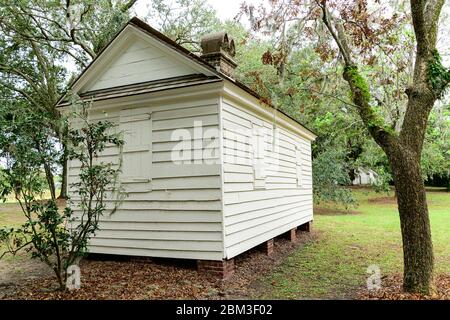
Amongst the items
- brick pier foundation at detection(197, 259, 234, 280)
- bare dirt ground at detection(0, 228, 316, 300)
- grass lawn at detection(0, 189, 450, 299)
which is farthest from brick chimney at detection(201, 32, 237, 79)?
grass lawn at detection(0, 189, 450, 299)

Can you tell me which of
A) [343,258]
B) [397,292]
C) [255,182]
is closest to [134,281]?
[255,182]

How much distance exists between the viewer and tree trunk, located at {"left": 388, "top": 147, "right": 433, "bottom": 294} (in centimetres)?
557

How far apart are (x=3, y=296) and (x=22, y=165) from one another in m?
2.13

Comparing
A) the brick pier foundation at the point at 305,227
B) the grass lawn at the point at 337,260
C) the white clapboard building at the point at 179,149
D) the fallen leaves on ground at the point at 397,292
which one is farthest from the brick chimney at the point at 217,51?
the brick pier foundation at the point at 305,227

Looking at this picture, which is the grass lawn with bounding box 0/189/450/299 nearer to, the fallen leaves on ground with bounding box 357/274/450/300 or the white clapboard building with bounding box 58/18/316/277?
the fallen leaves on ground with bounding box 357/274/450/300

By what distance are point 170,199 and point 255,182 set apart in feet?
7.11

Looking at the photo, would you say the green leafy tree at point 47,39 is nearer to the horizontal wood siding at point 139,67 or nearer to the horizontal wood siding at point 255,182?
the horizontal wood siding at point 139,67

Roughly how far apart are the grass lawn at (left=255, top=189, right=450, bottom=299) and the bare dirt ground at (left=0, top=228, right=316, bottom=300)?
52cm

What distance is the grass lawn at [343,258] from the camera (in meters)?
6.45
